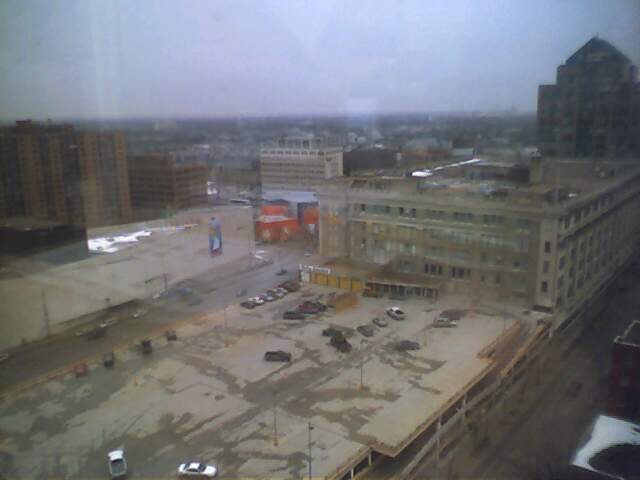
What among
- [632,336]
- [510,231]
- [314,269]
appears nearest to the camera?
[632,336]

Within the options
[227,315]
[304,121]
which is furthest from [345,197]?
[227,315]

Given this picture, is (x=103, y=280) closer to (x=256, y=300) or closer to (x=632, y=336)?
(x=256, y=300)

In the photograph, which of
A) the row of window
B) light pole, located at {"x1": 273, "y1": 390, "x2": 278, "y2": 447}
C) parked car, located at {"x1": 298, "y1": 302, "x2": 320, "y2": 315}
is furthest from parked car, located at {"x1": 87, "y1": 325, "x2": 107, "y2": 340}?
the row of window

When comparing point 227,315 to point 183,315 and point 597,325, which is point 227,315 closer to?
point 183,315

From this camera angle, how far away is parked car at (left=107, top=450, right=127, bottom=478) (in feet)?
9.50

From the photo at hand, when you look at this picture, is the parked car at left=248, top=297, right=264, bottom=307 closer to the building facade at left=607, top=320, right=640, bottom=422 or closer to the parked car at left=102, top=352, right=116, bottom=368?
the parked car at left=102, top=352, right=116, bottom=368

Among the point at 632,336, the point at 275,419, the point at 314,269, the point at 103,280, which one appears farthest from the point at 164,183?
the point at 632,336

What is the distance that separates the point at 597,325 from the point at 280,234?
17.0 ft

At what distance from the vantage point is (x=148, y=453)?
10.2 ft

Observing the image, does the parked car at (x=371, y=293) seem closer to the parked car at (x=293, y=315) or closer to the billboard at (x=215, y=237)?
the parked car at (x=293, y=315)

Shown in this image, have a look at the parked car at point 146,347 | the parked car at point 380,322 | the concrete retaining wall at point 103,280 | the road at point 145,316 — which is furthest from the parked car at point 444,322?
the concrete retaining wall at point 103,280

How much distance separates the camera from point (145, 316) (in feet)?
17.4

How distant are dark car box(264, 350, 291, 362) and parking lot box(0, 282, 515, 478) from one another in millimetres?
43

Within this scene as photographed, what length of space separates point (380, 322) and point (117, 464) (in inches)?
100
